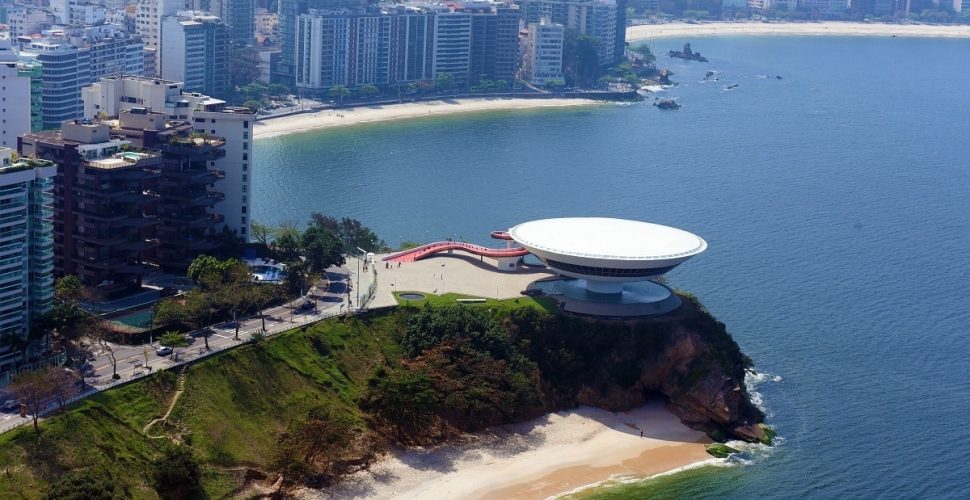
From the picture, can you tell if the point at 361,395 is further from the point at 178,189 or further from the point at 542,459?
the point at 178,189

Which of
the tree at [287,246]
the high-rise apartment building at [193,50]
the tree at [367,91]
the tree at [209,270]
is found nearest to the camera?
the tree at [209,270]

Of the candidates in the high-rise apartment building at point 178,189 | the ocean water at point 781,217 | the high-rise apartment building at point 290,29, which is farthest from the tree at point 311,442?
the high-rise apartment building at point 290,29

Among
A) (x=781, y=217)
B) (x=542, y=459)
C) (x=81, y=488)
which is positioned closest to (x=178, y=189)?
(x=542, y=459)

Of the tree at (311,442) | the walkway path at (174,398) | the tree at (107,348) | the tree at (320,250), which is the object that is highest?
the tree at (320,250)

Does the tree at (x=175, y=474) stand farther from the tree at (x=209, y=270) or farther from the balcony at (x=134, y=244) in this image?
the balcony at (x=134, y=244)

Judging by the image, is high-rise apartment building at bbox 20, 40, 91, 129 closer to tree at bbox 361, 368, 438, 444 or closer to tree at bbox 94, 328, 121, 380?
tree at bbox 94, 328, 121, 380

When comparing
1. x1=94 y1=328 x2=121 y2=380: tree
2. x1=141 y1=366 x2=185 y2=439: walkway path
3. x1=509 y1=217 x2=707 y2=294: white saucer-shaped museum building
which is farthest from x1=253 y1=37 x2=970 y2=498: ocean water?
x1=94 y1=328 x2=121 y2=380: tree
